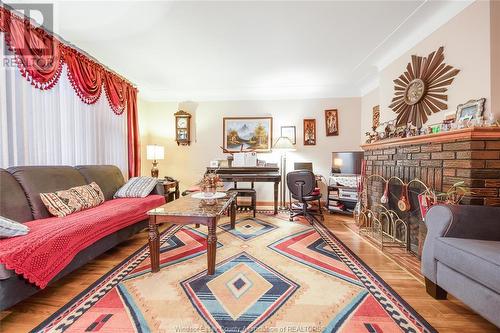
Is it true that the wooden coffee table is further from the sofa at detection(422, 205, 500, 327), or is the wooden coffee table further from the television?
the television

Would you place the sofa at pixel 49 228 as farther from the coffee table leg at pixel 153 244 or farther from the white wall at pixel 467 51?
the white wall at pixel 467 51

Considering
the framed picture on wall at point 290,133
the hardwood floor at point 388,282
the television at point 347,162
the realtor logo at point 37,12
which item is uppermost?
the realtor logo at point 37,12

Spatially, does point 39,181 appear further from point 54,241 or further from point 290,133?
point 290,133

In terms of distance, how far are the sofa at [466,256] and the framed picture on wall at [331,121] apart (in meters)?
3.06

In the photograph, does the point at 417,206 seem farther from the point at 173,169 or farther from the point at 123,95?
the point at 123,95

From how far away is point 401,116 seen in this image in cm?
275

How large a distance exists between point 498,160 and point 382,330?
5.44ft

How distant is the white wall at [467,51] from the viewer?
5.87 ft

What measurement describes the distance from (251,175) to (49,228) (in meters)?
2.68

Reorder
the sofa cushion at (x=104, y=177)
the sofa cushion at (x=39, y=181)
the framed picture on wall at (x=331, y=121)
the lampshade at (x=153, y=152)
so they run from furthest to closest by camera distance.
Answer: the framed picture on wall at (x=331, y=121)
the lampshade at (x=153, y=152)
the sofa cushion at (x=104, y=177)
the sofa cushion at (x=39, y=181)

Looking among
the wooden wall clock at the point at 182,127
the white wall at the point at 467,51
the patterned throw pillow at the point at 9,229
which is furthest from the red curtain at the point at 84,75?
the white wall at the point at 467,51

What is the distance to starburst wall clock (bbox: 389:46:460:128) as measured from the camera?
2.19m

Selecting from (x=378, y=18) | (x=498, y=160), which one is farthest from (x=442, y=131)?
(x=378, y=18)

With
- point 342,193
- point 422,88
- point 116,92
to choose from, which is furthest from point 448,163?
point 116,92
